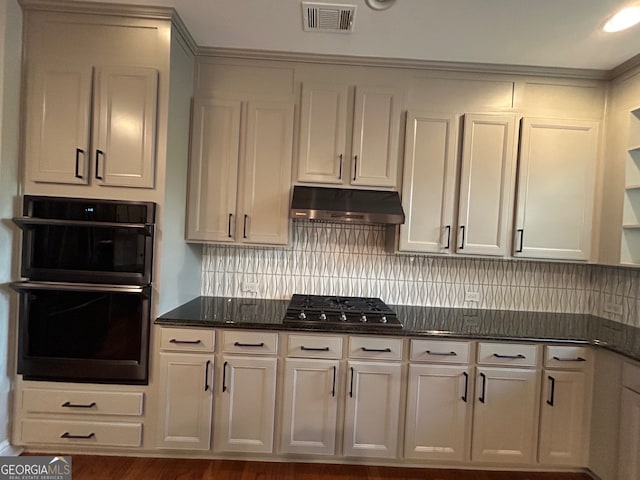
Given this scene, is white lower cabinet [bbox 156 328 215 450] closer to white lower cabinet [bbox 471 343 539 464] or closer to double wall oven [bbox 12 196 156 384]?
double wall oven [bbox 12 196 156 384]

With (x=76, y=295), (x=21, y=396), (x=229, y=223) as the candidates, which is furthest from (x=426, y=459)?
(x=21, y=396)

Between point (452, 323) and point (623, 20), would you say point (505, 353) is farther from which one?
point (623, 20)

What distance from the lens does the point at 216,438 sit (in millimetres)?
2145

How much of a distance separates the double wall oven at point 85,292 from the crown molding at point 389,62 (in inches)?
47.5

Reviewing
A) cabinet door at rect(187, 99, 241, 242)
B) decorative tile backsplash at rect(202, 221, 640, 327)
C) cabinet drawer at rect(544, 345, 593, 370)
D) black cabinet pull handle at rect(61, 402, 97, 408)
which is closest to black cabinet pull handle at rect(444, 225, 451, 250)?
decorative tile backsplash at rect(202, 221, 640, 327)

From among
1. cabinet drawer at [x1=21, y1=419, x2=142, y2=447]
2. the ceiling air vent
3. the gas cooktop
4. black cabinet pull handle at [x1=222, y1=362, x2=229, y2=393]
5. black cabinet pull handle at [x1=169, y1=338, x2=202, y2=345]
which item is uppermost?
the ceiling air vent

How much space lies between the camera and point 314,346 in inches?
84.2

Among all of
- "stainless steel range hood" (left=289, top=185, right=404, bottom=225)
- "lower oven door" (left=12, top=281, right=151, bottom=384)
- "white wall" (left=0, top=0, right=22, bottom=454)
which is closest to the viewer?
"white wall" (left=0, top=0, right=22, bottom=454)

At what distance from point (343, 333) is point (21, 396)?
1.92 m

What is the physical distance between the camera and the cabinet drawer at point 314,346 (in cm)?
214

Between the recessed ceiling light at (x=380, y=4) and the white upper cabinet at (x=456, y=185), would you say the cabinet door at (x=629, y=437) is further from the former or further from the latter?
the recessed ceiling light at (x=380, y=4)

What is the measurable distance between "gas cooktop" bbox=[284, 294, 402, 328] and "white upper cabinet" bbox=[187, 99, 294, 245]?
493 millimetres

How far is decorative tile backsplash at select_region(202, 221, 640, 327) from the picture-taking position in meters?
2.80

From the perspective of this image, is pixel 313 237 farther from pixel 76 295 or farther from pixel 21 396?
pixel 21 396
